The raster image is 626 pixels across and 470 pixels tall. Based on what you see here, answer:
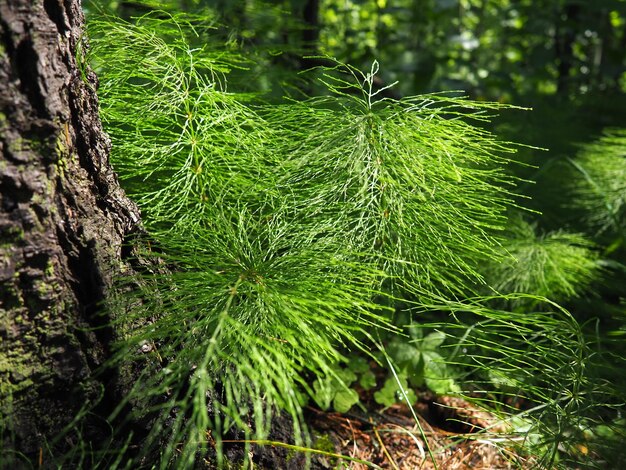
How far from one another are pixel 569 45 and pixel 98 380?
333cm

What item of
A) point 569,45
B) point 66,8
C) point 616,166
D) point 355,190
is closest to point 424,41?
point 569,45

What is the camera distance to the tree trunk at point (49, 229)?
75 centimetres

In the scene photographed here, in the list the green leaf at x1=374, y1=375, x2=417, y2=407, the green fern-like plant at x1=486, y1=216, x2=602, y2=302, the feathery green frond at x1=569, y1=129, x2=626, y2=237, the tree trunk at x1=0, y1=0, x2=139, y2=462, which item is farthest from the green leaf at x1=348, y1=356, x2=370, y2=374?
the feathery green frond at x1=569, y1=129, x2=626, y2=237

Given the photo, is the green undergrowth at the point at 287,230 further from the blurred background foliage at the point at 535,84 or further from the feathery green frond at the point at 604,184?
the feathery green frond at the point at 604,184

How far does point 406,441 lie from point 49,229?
2.88 ft

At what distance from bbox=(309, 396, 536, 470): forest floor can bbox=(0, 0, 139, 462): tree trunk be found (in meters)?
0.50

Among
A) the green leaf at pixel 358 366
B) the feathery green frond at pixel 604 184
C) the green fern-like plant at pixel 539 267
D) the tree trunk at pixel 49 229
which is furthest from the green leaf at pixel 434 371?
the feathery green frond at pixel 604 184

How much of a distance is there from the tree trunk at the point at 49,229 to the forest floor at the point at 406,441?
50 cm

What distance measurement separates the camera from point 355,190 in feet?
3.52

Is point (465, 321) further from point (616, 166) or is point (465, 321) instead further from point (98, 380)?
point (98, 380)

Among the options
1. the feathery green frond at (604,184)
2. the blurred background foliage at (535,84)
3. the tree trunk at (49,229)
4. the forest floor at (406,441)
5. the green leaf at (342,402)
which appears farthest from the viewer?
the feathery green frond at (604,184)

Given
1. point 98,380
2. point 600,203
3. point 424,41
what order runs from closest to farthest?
1. point 98,380
2. point 600,203
3. point 424,41

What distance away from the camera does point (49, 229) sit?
808 mm

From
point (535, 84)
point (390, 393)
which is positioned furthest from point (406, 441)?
point (535, 84)
